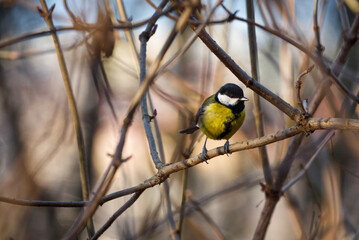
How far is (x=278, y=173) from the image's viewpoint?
210cm

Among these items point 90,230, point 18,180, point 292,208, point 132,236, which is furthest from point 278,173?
point 18,180

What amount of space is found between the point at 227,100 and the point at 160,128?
2343 millimetres

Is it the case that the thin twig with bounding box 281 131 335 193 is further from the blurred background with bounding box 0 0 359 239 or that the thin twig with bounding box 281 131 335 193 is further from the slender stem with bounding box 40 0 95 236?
the slender stem with bounding box 40 0 95 236

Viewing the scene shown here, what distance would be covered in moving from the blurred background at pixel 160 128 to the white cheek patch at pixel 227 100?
0.12 m

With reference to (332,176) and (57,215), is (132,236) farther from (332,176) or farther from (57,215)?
(57,215)

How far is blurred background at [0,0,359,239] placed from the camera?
6.72 ft

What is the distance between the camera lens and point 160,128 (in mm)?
5000

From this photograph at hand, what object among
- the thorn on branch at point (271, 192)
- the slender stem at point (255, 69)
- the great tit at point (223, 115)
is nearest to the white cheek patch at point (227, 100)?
the great tit at point (223, 115)

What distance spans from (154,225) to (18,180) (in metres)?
1.04

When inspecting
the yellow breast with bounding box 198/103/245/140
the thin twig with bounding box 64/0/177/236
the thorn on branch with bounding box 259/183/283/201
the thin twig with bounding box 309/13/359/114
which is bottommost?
the thin twig with bounding box 64/0/177/236

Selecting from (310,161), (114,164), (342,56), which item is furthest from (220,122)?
(114,164)

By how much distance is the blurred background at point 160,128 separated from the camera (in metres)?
2.05

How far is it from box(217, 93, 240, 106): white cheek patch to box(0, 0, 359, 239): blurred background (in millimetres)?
121

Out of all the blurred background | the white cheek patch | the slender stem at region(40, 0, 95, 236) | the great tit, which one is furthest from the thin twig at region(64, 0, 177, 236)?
the white cheek patch
